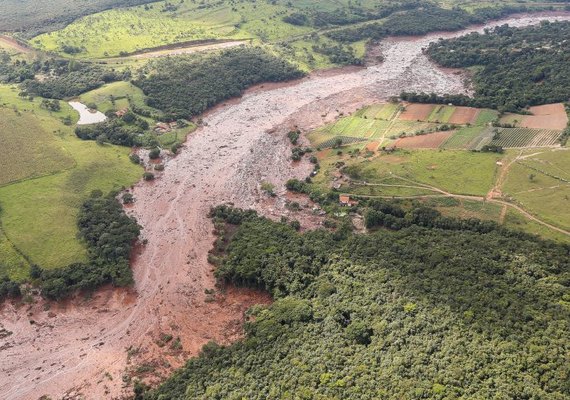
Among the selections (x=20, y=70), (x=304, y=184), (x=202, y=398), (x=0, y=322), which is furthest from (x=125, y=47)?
(x=202, y=398)

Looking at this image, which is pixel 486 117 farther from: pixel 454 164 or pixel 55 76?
pixel 55 76

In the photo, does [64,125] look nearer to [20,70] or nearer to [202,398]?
[20,70]

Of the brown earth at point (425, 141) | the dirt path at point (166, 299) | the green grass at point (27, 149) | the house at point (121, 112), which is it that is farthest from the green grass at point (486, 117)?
the green grass at point (27, 149)

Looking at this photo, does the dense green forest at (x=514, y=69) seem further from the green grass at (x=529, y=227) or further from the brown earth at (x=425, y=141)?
the green grass at (x=529, y=227)

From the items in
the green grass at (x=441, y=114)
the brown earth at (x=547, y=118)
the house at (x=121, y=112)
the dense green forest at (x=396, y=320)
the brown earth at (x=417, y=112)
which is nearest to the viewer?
the dense green forest at (x=396, y=320)

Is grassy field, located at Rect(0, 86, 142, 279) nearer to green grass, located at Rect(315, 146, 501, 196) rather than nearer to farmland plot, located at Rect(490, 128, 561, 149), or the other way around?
green grass, located at Rect(315, 146, 501, 196)

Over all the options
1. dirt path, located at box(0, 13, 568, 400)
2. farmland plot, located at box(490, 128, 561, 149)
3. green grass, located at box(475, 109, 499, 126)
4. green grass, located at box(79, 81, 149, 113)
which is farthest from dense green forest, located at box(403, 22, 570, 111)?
green grass, located at box(79, 81, 149, 113)
